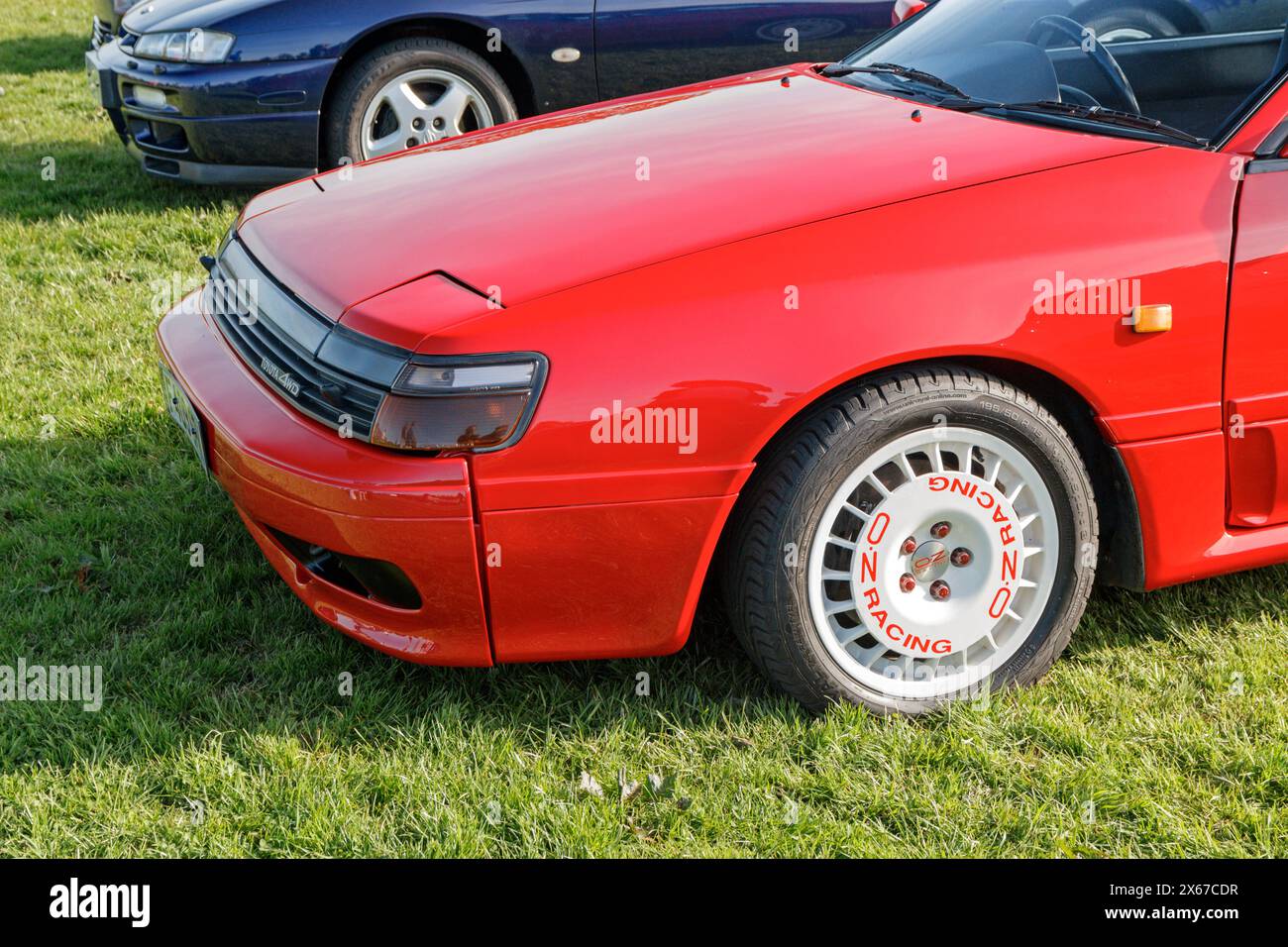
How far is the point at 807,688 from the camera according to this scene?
258 cm

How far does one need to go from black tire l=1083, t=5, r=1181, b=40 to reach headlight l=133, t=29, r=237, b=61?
148 inches

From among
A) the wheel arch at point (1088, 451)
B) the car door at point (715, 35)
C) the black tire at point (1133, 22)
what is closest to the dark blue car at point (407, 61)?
the car door at point (715, 35)

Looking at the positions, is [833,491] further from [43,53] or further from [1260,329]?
[43,53]

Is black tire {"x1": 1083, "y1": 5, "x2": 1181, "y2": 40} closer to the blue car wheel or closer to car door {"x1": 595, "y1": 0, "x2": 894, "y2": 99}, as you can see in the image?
the blue car wheel

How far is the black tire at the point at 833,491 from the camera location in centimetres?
239

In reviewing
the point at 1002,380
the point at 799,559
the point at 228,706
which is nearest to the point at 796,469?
the point at 799,559

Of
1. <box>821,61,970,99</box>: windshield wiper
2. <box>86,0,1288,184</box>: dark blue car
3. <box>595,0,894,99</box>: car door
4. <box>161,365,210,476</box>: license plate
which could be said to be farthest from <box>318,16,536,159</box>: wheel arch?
<box>161,365,210,476</box>: license plate

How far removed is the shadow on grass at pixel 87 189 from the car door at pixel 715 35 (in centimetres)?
192

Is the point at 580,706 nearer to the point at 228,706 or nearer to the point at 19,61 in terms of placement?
the point at 228,706

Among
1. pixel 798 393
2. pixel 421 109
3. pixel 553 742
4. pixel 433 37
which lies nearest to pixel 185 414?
pixel 553 742

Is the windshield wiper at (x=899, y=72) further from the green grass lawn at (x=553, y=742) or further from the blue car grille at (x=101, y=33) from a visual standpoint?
the blue car grille at (x=101, y=33)

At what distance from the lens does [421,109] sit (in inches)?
217

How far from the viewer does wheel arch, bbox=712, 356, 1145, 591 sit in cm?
242

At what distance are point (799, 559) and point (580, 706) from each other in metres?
0.62
